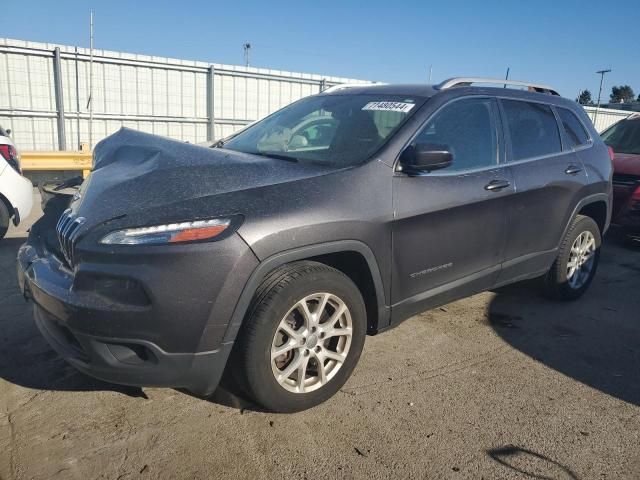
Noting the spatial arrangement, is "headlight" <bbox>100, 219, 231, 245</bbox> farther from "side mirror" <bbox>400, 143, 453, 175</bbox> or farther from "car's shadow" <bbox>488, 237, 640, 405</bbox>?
"car's shadow" <bbox>488, 237, 640, 405</bbox>

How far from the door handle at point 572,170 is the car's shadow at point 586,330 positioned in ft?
3.81

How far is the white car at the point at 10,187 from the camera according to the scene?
5637 mm

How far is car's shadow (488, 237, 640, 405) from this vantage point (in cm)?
337

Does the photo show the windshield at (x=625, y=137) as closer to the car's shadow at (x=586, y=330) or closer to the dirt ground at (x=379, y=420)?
the car's shadow at (x=586, y=330)

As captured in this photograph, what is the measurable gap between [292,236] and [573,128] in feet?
10.5

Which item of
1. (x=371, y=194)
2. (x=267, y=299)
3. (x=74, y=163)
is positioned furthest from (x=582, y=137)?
(x=74, y=163)

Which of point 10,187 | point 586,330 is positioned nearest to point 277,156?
point 586,330

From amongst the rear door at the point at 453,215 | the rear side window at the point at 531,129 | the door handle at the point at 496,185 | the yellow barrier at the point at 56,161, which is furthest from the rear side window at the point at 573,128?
the yellow barrier at the point at 56,161

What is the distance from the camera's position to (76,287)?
7.75 feet

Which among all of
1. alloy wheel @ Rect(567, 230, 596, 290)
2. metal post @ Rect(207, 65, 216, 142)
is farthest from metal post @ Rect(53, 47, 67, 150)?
alloy wheel @ Rect(567, 230, 596, 290)

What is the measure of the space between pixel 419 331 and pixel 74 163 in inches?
272

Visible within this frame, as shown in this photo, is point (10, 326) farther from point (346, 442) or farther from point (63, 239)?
point (346, 442)

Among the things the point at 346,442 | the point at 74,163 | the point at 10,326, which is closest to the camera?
the point at 346,442

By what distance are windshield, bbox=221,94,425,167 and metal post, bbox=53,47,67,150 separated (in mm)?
8100
